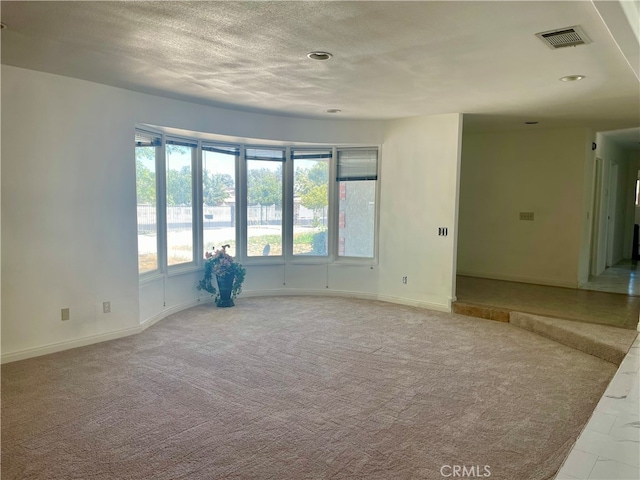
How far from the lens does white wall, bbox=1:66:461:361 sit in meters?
3.76

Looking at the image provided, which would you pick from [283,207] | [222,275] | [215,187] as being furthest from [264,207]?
[222,275]

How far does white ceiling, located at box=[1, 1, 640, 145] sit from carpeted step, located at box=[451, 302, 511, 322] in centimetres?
238

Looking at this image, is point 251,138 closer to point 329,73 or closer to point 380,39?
point 329,73

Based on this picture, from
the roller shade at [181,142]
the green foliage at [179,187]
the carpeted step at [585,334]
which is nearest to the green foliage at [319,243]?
the green foliage at [179,187]

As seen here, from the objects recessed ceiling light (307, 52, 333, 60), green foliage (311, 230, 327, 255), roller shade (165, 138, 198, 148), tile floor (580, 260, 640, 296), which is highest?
recessed ceiling light (307, 52, 333, 60)

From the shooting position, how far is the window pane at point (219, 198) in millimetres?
5883

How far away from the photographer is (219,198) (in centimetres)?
604

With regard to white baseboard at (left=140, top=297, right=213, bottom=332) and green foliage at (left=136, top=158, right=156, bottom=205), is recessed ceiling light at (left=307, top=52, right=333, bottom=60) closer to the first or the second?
green foliage at (left=136, top=158, right=156, bottom=205)

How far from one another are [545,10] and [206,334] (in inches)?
158

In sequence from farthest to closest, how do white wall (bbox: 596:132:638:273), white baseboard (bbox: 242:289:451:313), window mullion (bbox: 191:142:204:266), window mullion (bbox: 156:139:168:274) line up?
white wall (bbox: 596:132:638:273), white baseboard (bbox: 242:289:451:313), window mullion (bbox: 191:142:204:266), window mullion (bbox: 156:139:168:274)

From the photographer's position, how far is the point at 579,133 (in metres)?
6.30

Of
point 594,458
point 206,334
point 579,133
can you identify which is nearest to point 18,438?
point 206,334

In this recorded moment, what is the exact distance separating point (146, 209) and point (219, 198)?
129 cm

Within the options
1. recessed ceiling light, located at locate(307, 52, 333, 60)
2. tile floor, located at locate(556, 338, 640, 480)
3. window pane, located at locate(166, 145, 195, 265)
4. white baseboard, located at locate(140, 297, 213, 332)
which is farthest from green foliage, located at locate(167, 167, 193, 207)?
tile floor, located at locate(556, 338, 640, 480)
